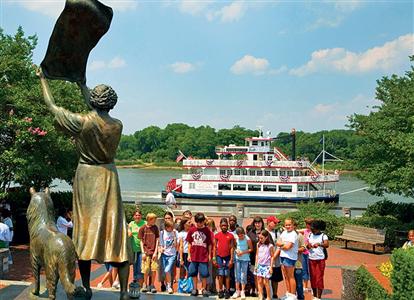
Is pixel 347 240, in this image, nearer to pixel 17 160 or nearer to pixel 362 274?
pixel 362 274

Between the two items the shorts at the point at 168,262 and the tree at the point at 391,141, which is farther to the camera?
the tree at the point at 391,141

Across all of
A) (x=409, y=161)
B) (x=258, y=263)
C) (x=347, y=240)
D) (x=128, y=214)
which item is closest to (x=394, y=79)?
(x=409, y=161)

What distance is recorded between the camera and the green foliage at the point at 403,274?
523 centimetres

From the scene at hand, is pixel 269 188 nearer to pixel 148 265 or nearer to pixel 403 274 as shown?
pixel 148 265

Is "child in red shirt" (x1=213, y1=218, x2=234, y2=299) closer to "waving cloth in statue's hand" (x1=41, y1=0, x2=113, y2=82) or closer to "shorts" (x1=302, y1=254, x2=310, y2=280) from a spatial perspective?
"shorts" (x1=302, y1=254, x2=310, y2=280)

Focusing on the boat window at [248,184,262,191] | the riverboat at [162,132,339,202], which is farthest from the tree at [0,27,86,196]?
the boat window at [248,184,262,191]

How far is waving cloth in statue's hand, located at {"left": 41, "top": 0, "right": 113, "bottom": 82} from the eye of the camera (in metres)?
4.24

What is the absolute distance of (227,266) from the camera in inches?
280

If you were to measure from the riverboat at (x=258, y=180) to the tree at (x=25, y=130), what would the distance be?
24696mm

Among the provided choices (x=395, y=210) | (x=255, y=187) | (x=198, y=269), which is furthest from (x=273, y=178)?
(x=198, y=269)

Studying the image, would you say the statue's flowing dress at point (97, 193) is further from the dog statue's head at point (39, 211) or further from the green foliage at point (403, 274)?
the green foliage at point (403, 274)

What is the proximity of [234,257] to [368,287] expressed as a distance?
2.03m

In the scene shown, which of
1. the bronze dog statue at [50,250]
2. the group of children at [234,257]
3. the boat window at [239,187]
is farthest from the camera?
the boat window at [239,187]

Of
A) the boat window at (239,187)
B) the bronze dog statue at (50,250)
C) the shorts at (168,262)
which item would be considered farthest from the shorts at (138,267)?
the boat window at (239,187)
